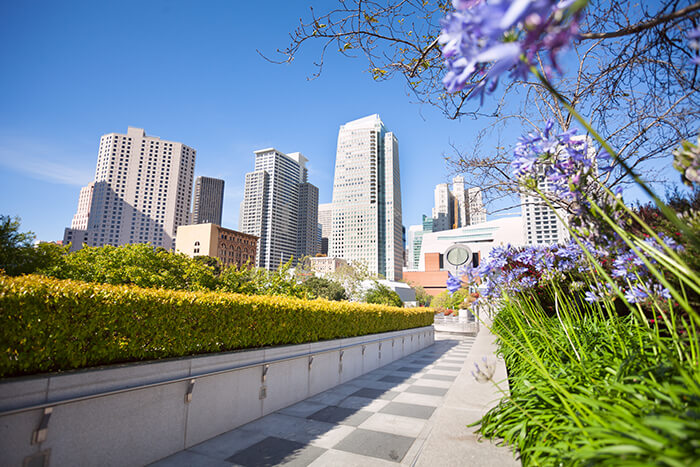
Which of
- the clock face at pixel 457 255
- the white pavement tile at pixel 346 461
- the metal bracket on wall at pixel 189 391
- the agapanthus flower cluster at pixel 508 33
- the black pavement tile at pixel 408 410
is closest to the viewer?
the agapanthus flower cluster at pixel 508 33

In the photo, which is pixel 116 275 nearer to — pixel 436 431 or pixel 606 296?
pixel 436 431

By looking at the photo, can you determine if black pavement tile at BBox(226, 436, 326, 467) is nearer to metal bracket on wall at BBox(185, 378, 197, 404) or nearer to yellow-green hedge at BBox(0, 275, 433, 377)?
metal bracket on wall at BBox(185, 378, 197, 404)

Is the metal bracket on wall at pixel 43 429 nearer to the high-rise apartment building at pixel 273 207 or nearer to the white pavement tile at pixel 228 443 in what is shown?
the white pavement tile at pixel 228 443

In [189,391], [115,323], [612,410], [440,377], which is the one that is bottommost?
[440,377]

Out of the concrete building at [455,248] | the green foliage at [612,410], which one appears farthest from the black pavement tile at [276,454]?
the concrete building at [455,248]

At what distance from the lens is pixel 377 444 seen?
401 centimetres

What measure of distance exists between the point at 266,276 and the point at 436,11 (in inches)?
358

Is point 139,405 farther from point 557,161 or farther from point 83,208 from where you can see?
point 83,208

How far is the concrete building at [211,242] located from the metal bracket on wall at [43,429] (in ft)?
296

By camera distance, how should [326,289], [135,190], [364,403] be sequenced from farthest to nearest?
[135,190]
[326,289]
[364,403]

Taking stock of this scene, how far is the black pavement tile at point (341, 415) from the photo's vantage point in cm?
484

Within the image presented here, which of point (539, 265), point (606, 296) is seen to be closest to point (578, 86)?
point (539, 265)

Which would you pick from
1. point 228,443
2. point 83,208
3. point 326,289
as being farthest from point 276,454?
point 83,208

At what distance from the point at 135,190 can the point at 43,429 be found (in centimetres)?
16967
